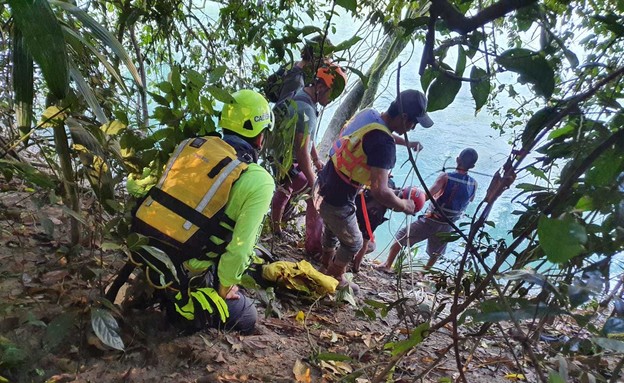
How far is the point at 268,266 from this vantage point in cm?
310

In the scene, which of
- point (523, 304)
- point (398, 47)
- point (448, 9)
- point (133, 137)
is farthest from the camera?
point (398, 47)

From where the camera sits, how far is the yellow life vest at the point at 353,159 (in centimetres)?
305

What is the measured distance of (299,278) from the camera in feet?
10.2

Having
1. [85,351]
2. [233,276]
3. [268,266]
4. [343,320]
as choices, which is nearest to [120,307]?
[85,351]

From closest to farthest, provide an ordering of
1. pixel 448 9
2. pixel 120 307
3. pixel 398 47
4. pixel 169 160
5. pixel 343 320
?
pixel 448 9
pixel 169 160
pixel 120 307
pixel 343 320
pixel 398 47

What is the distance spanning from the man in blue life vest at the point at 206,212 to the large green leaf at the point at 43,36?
3.66 feet

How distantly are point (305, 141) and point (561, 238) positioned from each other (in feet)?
8.52

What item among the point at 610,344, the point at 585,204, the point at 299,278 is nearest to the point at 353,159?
the point at 299,278

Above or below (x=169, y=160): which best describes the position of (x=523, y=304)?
below

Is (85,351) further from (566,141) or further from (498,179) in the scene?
(566,141)

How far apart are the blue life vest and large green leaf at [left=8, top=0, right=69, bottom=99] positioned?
3901 millimetres

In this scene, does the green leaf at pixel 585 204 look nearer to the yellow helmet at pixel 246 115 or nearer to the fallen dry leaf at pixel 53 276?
the yellow helmet at pixel 246 115

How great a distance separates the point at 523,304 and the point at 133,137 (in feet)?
5.17

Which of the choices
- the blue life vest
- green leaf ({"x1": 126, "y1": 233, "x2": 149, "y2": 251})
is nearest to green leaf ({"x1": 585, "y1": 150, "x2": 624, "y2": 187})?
green leaf ({"x1": 126, "y1": 233, "x2": 149, "y2": 251})
